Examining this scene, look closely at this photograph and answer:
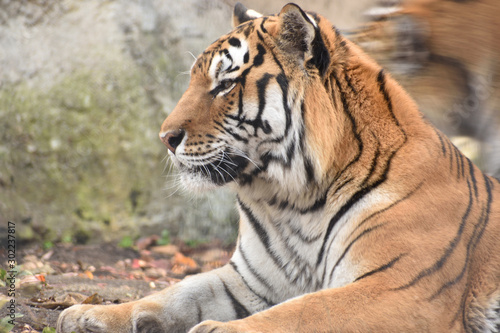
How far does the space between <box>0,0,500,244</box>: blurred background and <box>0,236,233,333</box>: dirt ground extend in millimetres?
161

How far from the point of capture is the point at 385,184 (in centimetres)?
203

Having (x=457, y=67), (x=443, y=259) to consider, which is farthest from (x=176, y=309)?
(x=457, y=67)

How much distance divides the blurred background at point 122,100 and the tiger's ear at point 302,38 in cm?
208

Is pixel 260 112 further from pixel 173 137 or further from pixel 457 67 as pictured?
pixel 457 67

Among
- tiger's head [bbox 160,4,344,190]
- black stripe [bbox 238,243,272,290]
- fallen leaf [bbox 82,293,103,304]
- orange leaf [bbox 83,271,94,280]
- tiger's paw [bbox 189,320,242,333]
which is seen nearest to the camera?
tiger's paw [bbox 189,320,242,333]

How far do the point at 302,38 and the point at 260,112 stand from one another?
0.30 meters

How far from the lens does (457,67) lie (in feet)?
14.6

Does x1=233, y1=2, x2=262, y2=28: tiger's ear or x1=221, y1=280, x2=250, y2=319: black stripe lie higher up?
x1=233, y1=2, x2=262, y2=28: tiger's ear

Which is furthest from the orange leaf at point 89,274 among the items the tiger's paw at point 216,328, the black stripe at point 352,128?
the black stripe at point 352,128

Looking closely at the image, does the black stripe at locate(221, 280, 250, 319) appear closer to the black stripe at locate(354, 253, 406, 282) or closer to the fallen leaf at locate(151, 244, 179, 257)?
the black stripe at locate(354, 253, 406, 282)

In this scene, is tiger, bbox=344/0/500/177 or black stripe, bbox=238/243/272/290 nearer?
black stripe, bbox=238/243/272/290

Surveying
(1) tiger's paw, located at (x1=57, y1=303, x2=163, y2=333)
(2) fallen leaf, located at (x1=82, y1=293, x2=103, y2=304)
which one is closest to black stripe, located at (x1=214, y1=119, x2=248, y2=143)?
(1) tiger's paw, located at (x1=57, y1=303, x2=163, y2=333)

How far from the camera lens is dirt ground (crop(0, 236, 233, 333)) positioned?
236 centimetres

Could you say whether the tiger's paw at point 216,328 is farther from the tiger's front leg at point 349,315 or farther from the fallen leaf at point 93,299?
the fallen leaf at point 93,299
